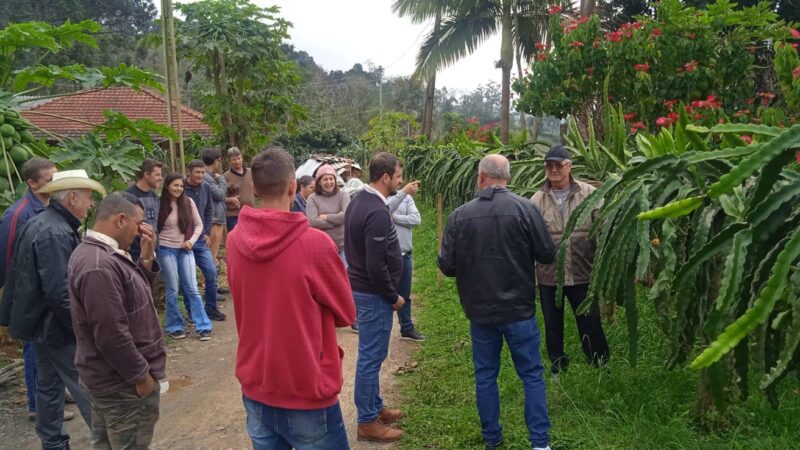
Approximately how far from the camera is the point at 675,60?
7.24 metres

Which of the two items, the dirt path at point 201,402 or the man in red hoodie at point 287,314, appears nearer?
the man in red hoodie at point 287,314

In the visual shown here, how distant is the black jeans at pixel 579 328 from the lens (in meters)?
4.83

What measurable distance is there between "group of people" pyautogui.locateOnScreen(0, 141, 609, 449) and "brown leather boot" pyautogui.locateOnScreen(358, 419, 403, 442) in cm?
3

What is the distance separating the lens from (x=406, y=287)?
6.18 meters

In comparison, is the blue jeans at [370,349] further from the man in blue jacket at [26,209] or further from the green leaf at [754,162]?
the green leaf at [754,162]

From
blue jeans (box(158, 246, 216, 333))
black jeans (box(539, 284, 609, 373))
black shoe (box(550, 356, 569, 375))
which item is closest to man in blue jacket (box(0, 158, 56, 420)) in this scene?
blue jeans (box(158, 246, 216, 333))

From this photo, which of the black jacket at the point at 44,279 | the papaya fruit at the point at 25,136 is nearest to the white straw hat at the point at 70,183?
the black jacket at the point at 44,279

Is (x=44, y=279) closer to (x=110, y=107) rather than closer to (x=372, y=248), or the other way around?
(x=372, y=248)

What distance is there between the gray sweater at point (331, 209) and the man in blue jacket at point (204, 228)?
4.28 ft

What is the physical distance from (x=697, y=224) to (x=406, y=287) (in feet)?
10.8

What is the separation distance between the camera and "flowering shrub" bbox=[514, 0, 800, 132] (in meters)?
6.95

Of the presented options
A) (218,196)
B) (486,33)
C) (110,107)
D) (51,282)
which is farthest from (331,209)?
(110,107)

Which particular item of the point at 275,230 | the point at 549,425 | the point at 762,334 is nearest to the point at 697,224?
the point at 762,334

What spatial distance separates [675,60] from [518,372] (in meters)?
4.98
